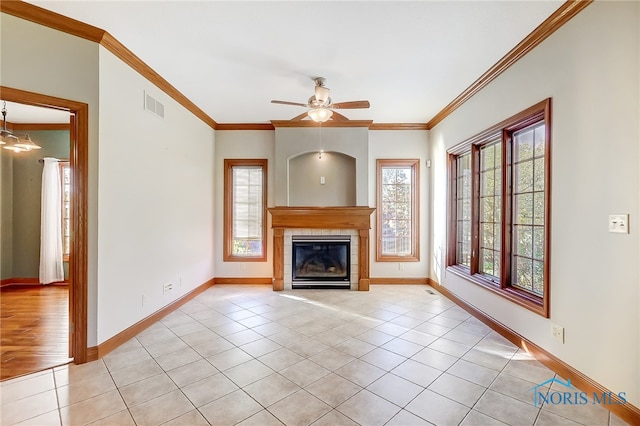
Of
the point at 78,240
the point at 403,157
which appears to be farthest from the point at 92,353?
the point at 403,157

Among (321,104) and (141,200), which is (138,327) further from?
(321,104)

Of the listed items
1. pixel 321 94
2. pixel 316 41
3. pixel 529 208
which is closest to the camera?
pixel 316 41

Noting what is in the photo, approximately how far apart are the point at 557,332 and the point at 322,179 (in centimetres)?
381

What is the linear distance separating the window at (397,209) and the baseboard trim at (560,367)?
170 centimetres

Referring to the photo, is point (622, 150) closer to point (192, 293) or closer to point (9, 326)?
point (192, 293)

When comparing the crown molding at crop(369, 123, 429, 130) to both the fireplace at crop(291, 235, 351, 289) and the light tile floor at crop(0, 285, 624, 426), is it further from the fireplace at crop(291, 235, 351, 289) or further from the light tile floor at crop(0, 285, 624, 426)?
the light tile floor at crop(0, 285, 624, 426)

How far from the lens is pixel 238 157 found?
526cm

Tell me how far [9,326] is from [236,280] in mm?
2823

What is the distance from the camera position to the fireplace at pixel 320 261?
16.3ft

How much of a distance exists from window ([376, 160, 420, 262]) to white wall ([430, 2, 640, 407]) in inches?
103

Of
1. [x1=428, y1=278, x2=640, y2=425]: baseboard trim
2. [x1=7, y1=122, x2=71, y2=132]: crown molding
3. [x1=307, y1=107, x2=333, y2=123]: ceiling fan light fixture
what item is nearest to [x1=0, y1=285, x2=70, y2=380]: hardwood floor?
[x1=7, y1=122, x2=71, y2=132]: crown molding

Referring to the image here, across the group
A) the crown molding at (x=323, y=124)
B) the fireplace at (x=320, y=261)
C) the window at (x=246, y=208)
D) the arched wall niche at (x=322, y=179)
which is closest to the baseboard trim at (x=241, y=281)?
the window at (x=246, y=208)

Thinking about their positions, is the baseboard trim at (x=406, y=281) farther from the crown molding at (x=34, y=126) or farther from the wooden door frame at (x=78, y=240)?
the crown molding at (x=34, y=126)

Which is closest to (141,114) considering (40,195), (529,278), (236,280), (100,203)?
(100,203)
